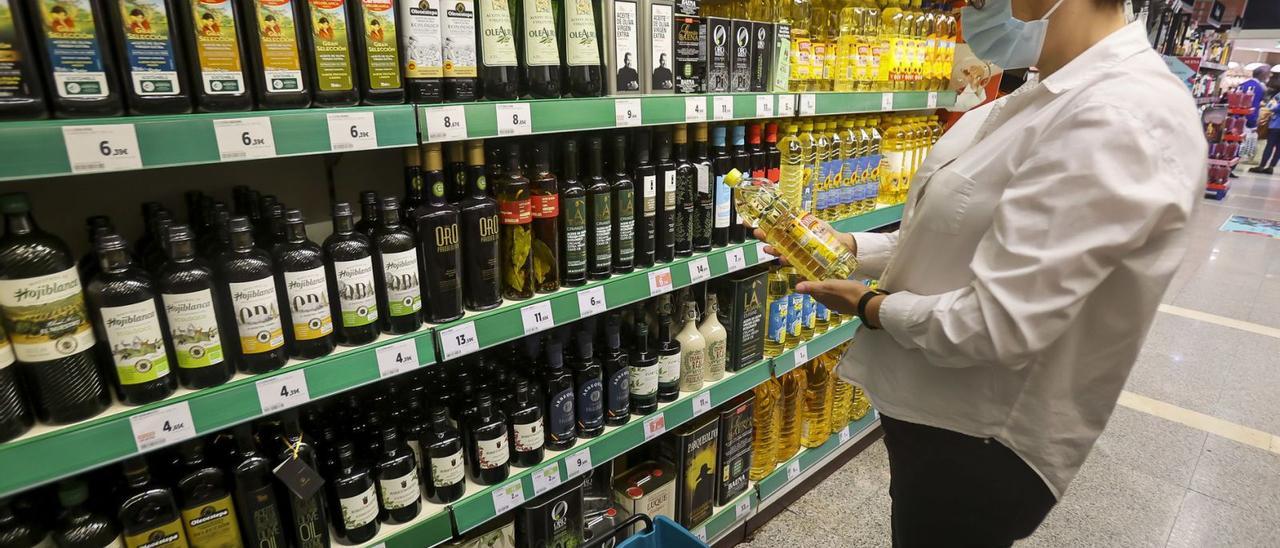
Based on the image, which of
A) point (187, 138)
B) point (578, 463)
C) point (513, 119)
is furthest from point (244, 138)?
point (578, 463)

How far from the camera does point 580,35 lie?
4.66 feet

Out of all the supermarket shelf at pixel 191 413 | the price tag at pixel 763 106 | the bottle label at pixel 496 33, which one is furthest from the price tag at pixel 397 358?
the price tag at pixel 763 106

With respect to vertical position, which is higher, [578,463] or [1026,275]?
[1026,275]

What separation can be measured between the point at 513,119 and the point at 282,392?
668 millimetres

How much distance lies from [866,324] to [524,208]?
764 millimetres

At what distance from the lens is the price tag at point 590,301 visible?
1.57 m

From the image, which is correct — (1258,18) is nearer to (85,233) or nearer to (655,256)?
(655,256)

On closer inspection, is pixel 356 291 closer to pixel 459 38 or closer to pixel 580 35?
pixel 459 38

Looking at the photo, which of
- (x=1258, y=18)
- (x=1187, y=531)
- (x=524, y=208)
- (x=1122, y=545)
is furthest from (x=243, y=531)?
(x=1258, y=18)

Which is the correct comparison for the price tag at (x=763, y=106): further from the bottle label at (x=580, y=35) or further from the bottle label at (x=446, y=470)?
the bottle label at (x=446, y=470)

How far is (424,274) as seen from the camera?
1.35 m

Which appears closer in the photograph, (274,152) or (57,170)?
(57,170)

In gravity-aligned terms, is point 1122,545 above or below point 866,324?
below

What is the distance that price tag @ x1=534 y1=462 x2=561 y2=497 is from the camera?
1.63 m
